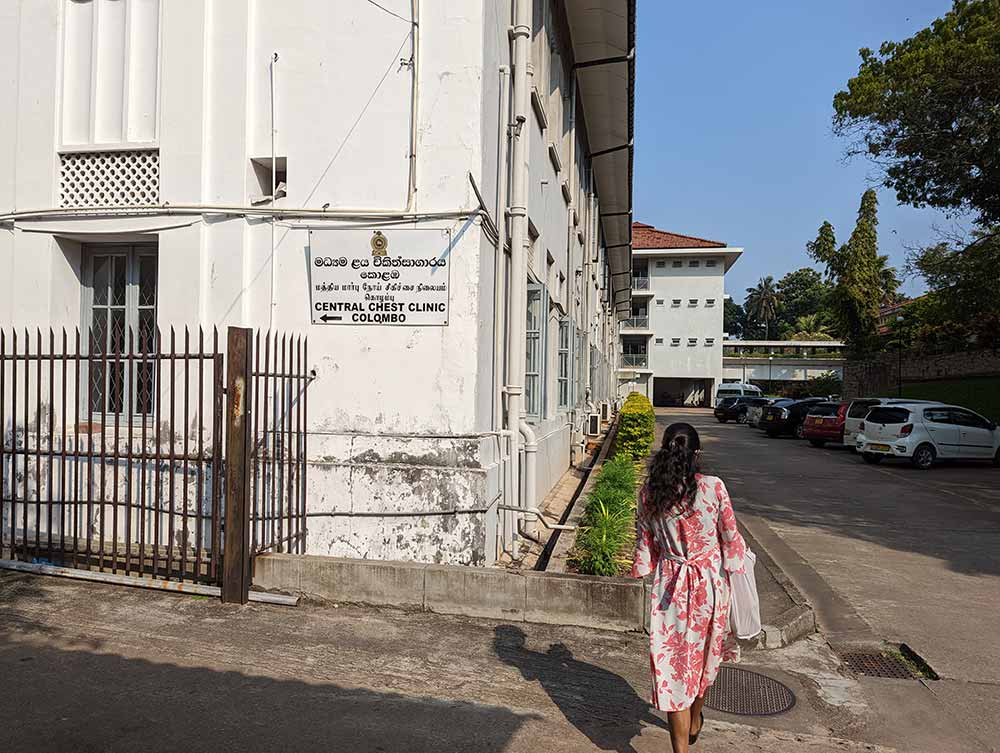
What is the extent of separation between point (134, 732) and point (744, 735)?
122 inches

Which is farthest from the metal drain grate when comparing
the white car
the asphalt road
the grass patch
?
the grass patch

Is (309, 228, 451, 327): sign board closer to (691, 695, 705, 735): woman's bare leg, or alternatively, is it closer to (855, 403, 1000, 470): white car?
(691, 695, 705, 735): woman's bare leg

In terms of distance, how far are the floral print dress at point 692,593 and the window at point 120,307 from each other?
17.9 feet

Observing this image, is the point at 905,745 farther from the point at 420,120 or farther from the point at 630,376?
the point at 630,376

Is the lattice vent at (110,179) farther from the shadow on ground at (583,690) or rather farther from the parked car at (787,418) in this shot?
the parked car at (787,418)

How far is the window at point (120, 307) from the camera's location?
7.68 meters

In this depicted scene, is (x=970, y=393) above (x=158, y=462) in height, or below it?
above

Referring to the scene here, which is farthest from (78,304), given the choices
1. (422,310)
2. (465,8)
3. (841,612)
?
(841,612)

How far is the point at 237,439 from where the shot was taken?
596 centimetres

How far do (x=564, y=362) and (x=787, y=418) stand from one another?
735 inches

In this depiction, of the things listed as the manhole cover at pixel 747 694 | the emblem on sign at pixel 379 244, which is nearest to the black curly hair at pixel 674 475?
the manhole cover at pixel 747 694

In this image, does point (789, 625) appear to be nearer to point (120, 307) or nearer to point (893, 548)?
point (893, 548)

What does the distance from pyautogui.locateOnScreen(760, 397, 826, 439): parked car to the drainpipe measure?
969 inches

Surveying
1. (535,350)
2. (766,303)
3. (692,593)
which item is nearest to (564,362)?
(535,350)
